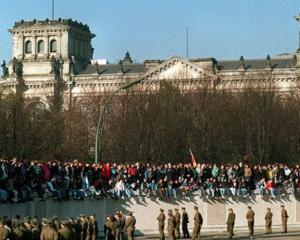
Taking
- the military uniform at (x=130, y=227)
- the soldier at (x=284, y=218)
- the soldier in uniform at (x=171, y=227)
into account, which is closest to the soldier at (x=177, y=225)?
the soldier in uniform at (x=171, y=227)

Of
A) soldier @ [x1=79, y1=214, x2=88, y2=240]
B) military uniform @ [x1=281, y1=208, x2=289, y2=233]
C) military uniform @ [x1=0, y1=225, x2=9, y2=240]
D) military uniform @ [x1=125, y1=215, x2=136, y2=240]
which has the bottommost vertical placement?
military uniform @ [x1=281, y1=208, x2=289, y2=233]

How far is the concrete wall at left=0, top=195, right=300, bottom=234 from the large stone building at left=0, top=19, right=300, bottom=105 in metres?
71.8

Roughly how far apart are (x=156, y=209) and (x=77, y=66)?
99828 mm

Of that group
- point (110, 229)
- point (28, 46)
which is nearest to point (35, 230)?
point (110, 229)

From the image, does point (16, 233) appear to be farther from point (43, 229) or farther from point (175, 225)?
point (175, 225)

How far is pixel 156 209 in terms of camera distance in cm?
5688

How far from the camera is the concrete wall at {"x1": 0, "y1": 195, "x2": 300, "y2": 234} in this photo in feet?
164

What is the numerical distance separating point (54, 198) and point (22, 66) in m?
105

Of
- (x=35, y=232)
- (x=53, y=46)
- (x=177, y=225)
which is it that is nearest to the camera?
(x=35, y=232)

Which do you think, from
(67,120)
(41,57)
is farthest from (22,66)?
(67,120)

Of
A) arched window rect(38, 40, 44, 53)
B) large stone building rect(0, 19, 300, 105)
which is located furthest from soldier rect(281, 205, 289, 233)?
arched window rect(38, 40, 44, 53)

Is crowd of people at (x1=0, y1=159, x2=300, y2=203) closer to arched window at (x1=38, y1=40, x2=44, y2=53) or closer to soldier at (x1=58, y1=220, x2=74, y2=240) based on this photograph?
soldier at (x1=58, y1=220, x2=74, y2=240)

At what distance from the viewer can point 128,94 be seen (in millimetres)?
94312

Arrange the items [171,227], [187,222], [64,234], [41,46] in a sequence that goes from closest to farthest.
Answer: [64,234]
[171,227]
[187,222]
[41,46]
